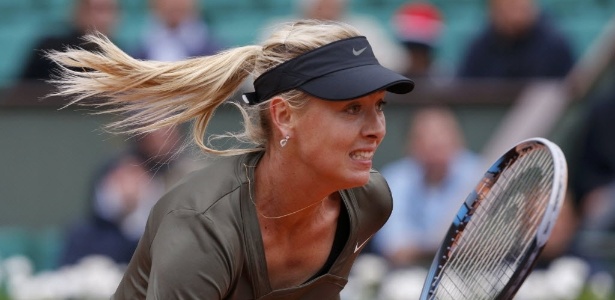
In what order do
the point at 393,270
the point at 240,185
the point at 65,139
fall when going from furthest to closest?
the point at 65,139, the point at 393,270, the point at 240,185

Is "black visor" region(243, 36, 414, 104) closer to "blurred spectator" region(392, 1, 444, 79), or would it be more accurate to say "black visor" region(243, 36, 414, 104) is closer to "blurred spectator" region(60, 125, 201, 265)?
"blurred spectator" region(60, 125, 201, 265)

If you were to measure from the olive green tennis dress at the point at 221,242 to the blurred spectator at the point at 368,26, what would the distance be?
3.41 m

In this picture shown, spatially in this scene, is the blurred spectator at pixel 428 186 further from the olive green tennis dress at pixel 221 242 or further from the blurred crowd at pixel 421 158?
the olive green tennis dress at pixel 221 242

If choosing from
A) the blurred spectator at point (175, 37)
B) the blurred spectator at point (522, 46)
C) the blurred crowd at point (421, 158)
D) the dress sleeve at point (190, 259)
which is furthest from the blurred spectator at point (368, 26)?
the dress sleeve at point (190, 259)

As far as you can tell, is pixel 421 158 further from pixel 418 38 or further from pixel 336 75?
A: pixel 336 75

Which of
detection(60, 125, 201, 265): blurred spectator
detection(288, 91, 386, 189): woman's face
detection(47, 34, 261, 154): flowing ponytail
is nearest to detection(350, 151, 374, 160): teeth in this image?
detection(288, 91, 386, 189): woman's face

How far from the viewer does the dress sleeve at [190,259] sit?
3340mm

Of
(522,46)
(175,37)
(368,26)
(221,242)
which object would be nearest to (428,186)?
(522,46)

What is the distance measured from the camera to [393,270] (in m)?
6.64

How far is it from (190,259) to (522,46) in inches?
184

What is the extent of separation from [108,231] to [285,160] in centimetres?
362

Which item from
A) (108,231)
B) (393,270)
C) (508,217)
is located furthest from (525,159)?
(108,231)

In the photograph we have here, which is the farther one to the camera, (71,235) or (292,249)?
(71,235)

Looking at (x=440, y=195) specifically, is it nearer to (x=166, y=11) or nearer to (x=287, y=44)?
(x=166, y=11)
